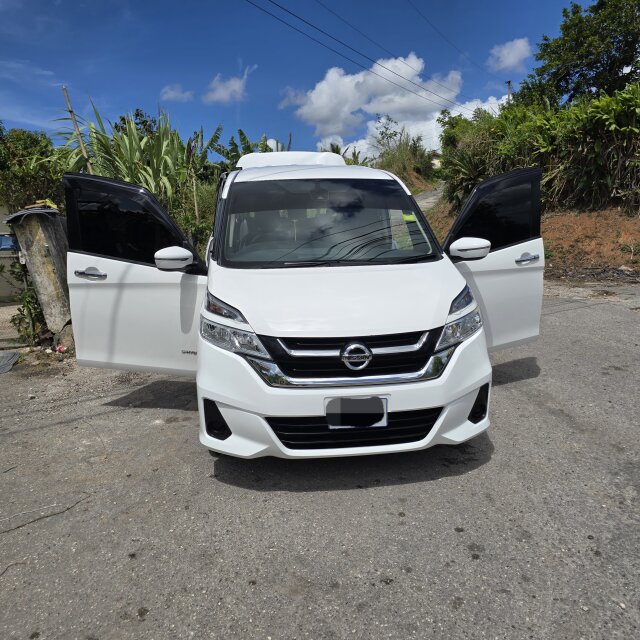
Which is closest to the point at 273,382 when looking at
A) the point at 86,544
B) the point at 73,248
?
the point at 86,544

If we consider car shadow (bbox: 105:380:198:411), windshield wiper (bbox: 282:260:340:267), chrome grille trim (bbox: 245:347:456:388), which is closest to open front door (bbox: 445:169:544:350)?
windshield wiper (bbox: 282:260:340:267)

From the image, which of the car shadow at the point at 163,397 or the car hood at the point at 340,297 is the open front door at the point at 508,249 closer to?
the car hood at the point at 340,297

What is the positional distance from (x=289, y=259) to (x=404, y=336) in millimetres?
1070

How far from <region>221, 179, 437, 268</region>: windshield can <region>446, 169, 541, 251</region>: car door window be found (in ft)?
1.68

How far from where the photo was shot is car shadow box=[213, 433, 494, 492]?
2.92 meters

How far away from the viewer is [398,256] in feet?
11.3

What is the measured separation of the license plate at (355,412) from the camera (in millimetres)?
2604

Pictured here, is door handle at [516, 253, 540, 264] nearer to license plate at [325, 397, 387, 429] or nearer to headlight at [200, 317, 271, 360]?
license plate at [325, 397, 387, 429]

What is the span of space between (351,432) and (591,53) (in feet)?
89.3

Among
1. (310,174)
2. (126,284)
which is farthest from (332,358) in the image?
(310,174)

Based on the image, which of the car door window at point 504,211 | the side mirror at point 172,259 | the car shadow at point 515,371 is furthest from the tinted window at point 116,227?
the car shadow at point 515,371

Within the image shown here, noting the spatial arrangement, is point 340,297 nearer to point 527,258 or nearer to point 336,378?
point 336,378

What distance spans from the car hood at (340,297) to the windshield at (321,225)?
0.59 feet

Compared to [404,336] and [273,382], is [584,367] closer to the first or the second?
[404,336]
